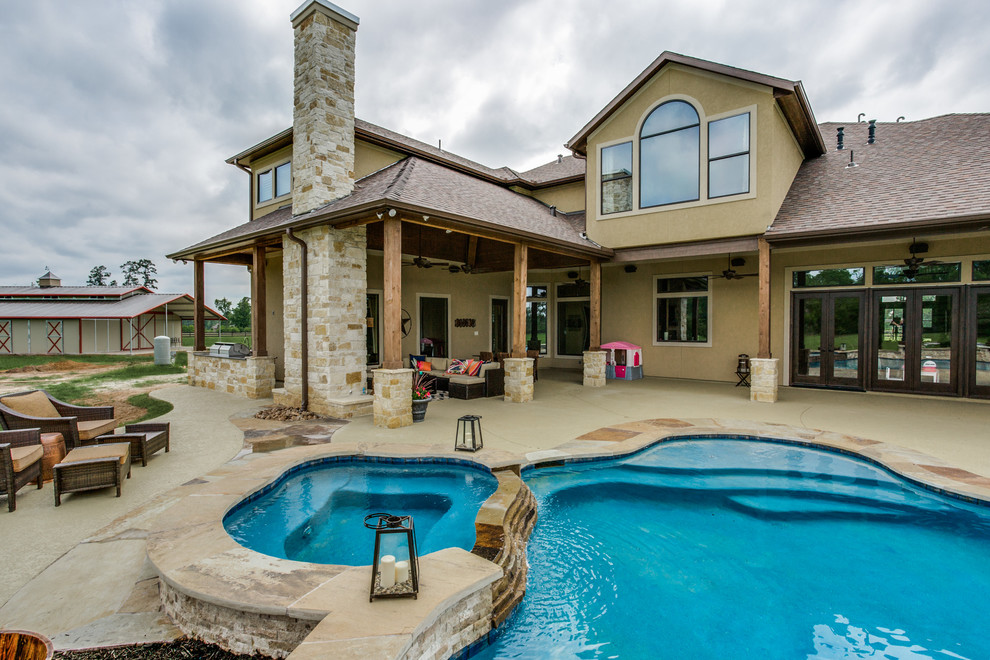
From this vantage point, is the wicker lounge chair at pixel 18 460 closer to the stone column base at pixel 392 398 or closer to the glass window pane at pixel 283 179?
the stone column base at pixel 392 398

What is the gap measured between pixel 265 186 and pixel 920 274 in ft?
49.9

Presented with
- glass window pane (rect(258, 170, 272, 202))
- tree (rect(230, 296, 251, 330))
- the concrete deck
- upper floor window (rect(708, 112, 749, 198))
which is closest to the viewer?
the concrete deck

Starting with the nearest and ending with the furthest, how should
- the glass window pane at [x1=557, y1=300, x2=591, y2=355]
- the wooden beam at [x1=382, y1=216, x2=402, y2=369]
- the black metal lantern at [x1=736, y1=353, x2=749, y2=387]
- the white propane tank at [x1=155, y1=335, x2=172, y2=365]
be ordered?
the wooden beam at [x1=382, y1=216, x2=402, y2=369], the black metal lantern at [x1=736, y1=353, x2=749, y2=387], the glass window pane at [x1=557, y1=300, x2=591, y2=355], the white propane tank at [x1=155, y1=335, x2=172, y2=365]

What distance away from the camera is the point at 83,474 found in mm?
3994

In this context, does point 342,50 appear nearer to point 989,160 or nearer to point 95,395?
point 95,395

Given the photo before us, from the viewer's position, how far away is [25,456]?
3.97 m

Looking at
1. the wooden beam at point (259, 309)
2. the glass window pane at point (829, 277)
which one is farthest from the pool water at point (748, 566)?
the wooden beam at point (259, 309)

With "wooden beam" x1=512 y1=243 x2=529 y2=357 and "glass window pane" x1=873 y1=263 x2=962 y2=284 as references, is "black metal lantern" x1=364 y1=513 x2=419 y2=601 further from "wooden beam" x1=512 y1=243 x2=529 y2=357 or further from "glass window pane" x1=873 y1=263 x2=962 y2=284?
"glass window pane" x1=873 y1=263 x2=962 y2=284

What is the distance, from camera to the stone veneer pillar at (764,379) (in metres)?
8.37

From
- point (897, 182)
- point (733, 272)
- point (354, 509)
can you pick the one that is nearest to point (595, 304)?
point (733, 272)

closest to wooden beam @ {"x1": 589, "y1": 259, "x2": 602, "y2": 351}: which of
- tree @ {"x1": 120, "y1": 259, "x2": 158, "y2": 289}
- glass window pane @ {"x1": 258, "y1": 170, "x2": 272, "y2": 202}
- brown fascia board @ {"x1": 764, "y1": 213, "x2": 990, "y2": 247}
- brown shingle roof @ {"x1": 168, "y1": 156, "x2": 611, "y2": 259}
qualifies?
brown shingle roof @ {"x1": 168, "y1": 156, "x2": 611, "y2": 259}

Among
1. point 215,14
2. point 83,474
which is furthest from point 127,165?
point 83,474

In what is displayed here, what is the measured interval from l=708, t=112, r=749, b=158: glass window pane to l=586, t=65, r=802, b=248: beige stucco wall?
114 mm

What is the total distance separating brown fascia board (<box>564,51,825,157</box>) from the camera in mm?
8164
